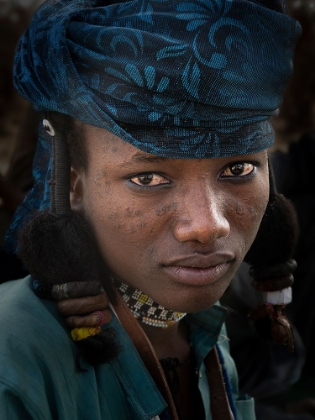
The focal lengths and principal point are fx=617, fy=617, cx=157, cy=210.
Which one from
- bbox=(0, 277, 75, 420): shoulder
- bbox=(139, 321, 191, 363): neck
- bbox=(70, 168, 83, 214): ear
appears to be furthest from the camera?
bbox=(139, 321, 191, 363): neck

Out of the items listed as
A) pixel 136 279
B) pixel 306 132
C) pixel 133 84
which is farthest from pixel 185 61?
pixel 306 132

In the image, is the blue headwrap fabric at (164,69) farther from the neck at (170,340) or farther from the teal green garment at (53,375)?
the neck at (170,340)

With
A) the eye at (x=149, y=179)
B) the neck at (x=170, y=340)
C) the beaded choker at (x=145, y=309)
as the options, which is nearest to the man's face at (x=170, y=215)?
the eye at (x=149, y=179)

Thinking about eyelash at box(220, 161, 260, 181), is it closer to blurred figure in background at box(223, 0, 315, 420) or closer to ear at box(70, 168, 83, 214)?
ear at box(70, 168, 83, 214)

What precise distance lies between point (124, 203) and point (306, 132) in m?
2.85

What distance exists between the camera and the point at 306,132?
13.9 feet

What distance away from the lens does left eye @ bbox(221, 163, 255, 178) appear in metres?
1.72

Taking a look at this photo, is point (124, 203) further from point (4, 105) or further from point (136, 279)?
point (4, 105)

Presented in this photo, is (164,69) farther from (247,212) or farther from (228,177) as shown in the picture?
(247,212)

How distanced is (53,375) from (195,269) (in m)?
0.47

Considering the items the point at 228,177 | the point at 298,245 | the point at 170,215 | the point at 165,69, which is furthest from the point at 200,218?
the point at 298,245

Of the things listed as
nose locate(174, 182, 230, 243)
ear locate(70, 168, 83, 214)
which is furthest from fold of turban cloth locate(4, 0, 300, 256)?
ear locate(70, 168, 83, 214)

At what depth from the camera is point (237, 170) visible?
1.74 metres

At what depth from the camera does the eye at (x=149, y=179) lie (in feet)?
5.37
